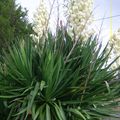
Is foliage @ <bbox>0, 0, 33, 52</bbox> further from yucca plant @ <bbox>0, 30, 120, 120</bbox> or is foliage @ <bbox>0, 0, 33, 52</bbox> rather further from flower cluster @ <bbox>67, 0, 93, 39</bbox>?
yucca plant @ <bbox>0, 30, 120, 120</bbox>

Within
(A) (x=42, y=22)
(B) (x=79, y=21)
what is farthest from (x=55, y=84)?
(B) (x=79, y=21)

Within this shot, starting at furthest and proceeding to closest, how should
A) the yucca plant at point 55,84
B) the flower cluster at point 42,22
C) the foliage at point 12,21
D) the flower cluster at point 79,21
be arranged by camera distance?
the foliage at point 12,21
the flower cluster at point 42,22
the flower cluster at point 79,21
the yucca plant at point 55,84

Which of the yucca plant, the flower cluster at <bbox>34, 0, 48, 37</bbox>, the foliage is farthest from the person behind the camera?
the foliage

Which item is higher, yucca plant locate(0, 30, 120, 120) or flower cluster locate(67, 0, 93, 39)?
flower cluster locate(67, 0, 93, 39)

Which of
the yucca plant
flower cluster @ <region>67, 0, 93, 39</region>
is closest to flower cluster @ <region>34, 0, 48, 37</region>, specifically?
flower cluster @ <region>67, 0, 93, 39</region>

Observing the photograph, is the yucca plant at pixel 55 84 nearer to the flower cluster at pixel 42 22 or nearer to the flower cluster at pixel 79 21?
the flower cluster at pixel 79 21

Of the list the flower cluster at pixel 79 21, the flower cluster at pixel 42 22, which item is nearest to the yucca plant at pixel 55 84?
the flower cluster at pixel 79 21

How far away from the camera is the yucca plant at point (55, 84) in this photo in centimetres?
607

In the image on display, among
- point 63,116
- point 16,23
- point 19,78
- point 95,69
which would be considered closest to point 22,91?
point 19,78

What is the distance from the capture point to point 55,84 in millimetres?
6152

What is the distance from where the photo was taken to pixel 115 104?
6406mm

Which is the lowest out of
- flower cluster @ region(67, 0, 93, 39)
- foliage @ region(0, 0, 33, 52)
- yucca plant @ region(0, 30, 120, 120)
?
yucca plant @ region(0, 30, 120, 120)

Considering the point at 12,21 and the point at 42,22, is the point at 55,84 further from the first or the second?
the point at 12,21

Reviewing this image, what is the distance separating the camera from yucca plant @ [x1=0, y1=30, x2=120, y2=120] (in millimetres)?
6066
